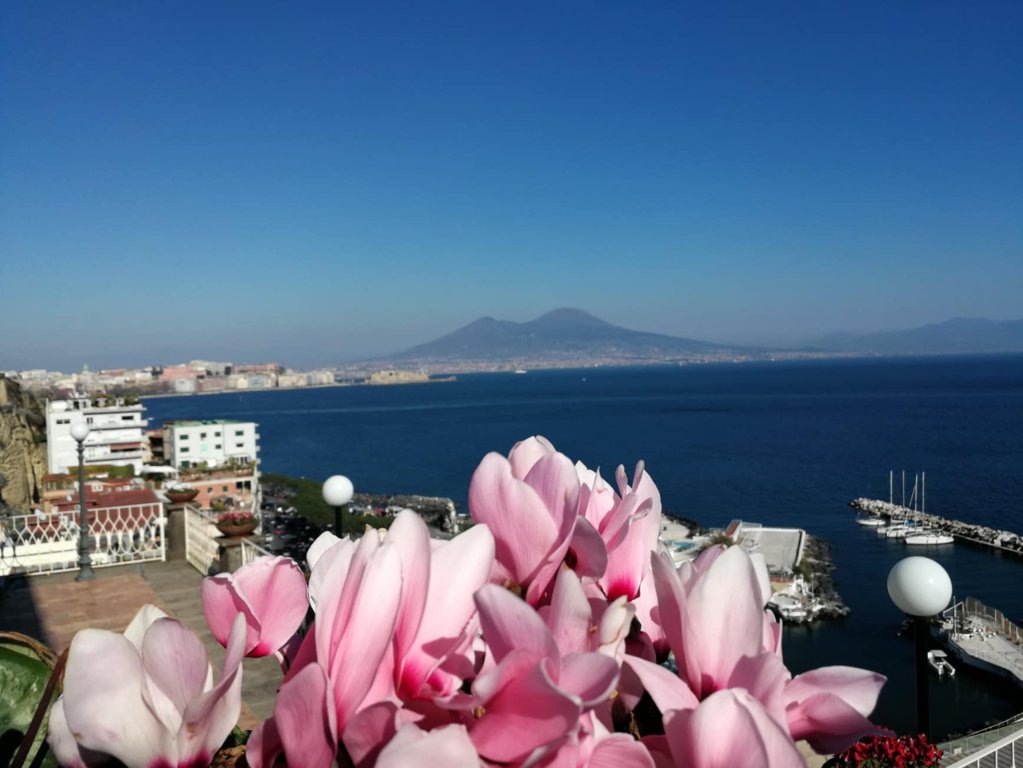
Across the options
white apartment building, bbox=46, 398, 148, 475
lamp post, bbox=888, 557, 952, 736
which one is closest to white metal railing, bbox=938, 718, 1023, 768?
lamp post, bbox=888, 557, 952, 736

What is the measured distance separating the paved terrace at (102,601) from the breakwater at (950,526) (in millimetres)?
36565

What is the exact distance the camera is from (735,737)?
377 mm

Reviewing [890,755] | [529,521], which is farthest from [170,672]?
[890,755]

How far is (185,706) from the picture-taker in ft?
1.35

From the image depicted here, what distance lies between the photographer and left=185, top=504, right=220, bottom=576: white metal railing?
7.81m

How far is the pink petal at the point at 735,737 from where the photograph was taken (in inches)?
14.3

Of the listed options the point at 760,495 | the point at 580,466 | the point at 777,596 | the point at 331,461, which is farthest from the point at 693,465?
the point at 580,466

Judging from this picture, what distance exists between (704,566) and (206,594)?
13.6 inches

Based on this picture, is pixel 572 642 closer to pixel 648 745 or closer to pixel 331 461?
pixel 648 745

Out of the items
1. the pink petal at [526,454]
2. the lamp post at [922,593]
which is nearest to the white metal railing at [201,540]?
the lamp post at [922,593]

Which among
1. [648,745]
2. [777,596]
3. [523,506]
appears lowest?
[777,596]

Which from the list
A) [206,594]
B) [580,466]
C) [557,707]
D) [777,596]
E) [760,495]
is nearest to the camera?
[557,707]

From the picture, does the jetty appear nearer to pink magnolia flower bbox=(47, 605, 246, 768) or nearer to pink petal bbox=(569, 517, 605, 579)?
pink petal bbox=(569, 517, 605, 579)

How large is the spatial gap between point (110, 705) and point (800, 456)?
2434 inches
